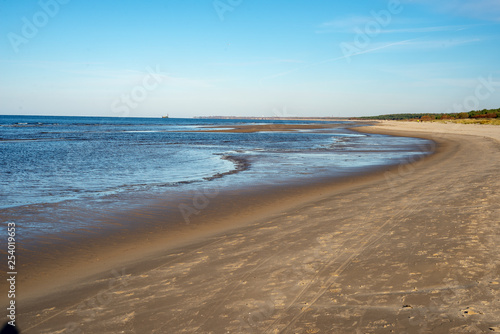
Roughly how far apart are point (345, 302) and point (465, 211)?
569cm

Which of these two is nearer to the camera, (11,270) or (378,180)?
(11,270)

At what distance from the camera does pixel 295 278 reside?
17.3ft

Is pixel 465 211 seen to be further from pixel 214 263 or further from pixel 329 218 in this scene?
pixel 214 263

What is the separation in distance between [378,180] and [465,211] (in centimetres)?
608

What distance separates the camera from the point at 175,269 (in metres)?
5.91

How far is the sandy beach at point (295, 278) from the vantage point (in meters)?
4.16

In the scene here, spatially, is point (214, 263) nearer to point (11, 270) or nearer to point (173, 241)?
point (173, 241)

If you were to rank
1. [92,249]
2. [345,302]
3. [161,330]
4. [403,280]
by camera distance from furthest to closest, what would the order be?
1. [92,249]
2. [403,280]
3. [345,302]
4. [161,330]

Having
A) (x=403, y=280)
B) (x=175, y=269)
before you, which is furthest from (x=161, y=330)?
(x=403, y=280)

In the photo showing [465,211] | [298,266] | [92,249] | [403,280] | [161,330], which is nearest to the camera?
[161,330]

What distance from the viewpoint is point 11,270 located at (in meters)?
6.16

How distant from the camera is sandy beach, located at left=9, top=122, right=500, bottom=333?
13.6 ft

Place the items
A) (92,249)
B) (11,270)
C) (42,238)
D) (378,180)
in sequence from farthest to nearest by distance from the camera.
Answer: (378,180) < (42,238) < (92,249) < (11,270)

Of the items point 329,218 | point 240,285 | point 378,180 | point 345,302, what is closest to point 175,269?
point 240,285
